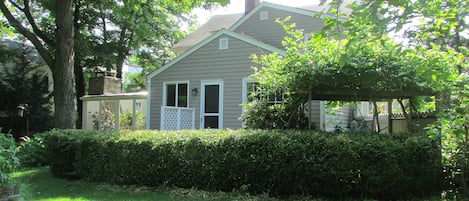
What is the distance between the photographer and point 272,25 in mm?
15711

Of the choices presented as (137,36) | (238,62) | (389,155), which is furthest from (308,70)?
(137,36)

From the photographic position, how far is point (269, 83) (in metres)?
8.18

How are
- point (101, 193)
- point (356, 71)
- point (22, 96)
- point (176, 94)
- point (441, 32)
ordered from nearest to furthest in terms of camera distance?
1. point (441, 32)
2. point (101, 193)
3. point (356, 71)
4. point (176, 94)
5. point (22, 96)

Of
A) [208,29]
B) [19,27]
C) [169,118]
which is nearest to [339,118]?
[169,118]

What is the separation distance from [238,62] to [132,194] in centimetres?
626

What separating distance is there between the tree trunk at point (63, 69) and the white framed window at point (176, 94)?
314 cm

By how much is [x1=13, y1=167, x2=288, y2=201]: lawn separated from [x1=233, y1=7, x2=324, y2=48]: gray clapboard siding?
964 cm

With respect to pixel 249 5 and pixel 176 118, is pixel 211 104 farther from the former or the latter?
pixel 249 5

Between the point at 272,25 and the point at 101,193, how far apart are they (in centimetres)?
1098

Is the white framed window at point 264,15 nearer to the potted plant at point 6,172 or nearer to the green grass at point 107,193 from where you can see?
the green grass at point 107,193

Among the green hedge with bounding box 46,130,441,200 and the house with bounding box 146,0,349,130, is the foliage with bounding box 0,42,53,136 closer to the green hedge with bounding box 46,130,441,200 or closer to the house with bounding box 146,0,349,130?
the house with bounding box 146,0,349,130

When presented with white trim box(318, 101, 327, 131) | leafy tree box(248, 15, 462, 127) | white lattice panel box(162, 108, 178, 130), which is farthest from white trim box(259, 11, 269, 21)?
leafy tree box(248, 15, 462, 127)

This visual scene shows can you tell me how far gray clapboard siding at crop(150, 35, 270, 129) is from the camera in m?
11.8

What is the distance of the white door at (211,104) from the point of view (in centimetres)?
1211
